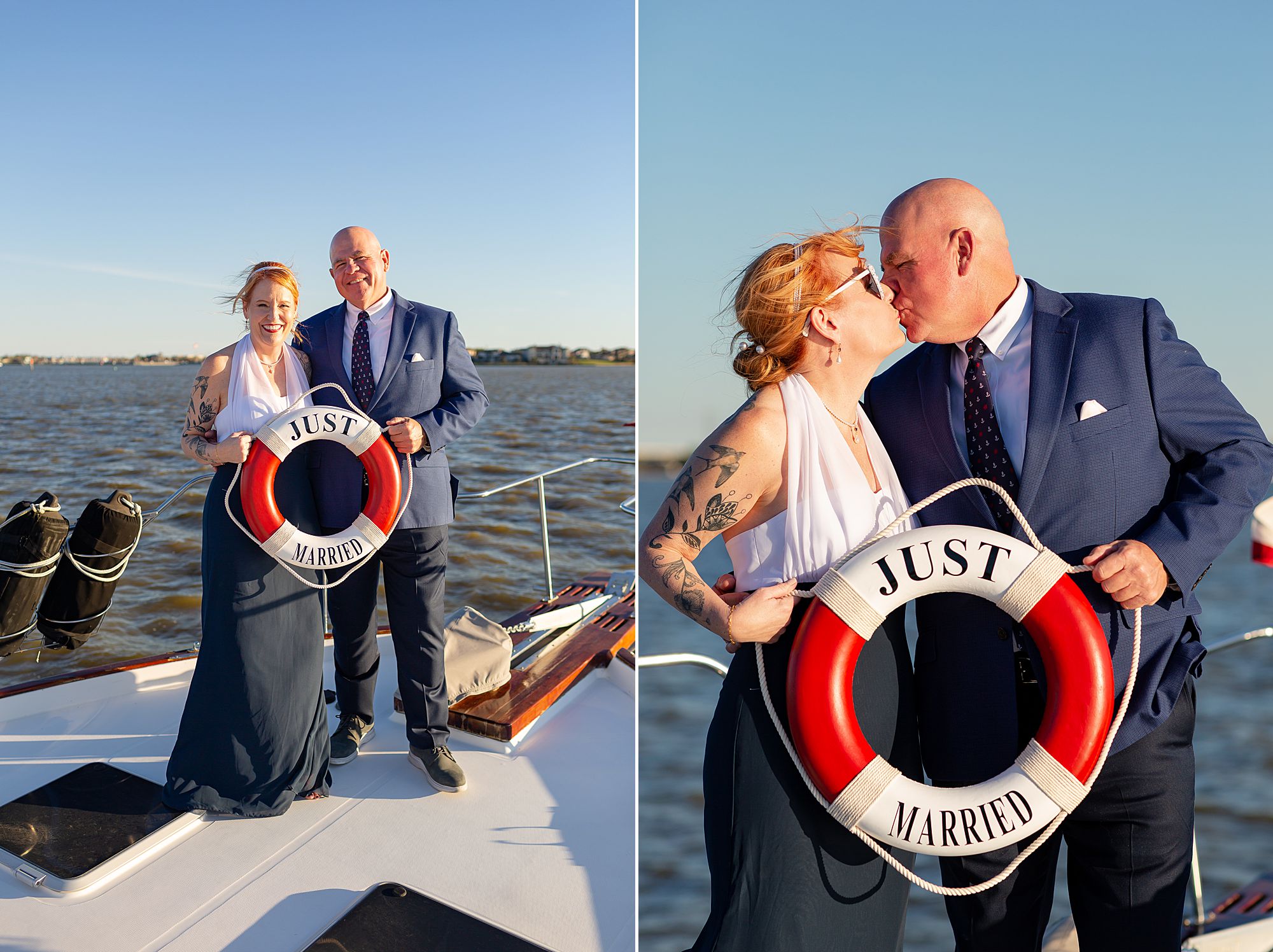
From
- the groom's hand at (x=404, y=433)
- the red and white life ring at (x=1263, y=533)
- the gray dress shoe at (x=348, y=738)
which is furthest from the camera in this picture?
the gray dress shoe at (x=348, y=738)

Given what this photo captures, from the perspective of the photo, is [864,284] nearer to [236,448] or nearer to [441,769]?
[236,448]

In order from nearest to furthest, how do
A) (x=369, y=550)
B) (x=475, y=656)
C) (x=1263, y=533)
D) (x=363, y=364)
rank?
1. (x=1263, y=533)
2. (x=369, y=550)
3. (x=363, y=364)
4. (x=475, y=656)

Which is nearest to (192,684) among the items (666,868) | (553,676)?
(553,676)

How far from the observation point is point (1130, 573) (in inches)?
49.8

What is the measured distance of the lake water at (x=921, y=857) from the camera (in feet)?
25.7

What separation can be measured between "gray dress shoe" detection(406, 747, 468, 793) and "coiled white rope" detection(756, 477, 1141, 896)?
1.42 meters

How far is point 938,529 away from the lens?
130 cm

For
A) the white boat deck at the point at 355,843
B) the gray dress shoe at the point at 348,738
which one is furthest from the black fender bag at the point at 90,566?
the gray dress shoe at the point at 348,738

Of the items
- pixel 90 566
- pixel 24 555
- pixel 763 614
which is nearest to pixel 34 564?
pixel 24 555

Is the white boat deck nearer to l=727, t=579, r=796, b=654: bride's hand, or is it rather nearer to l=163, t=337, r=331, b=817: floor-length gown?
l=163, t=337, r=331, b=817: floor-length gown

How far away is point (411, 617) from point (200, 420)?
29.3 inches

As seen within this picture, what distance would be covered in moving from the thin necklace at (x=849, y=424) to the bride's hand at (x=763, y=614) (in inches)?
10.2

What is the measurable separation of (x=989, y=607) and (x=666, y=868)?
840 cm

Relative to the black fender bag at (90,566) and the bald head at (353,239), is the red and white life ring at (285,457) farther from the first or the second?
the black fender bag at (90,566)
